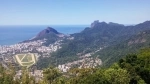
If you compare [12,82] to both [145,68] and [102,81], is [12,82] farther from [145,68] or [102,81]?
[145,68]

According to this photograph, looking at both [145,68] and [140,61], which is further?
[140,61]

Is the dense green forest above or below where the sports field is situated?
above

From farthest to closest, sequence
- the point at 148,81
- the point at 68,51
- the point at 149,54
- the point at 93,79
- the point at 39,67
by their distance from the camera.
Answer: the point at 68,51
the point at 39,67
the point at 149,54
the point at 148,81
the point at 93,79

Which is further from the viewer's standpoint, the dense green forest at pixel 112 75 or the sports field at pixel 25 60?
the sports field at pixel 25 60

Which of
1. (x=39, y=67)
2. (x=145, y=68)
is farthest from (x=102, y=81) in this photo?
(x=39, y=67)

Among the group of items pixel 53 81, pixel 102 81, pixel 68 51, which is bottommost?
pixel 68 51

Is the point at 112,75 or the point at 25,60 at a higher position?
the point at 112,75

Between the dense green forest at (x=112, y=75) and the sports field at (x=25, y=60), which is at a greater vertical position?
the dense green forest at (x=112, y=75)

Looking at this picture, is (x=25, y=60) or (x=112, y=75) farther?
(x=25, y=60)

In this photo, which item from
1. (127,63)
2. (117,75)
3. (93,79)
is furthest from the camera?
(127,63)

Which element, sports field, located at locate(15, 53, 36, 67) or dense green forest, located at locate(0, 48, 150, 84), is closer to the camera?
dense green forest, located at locate(0, 48, 150, 84)

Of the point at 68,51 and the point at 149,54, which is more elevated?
the point at 149,54
